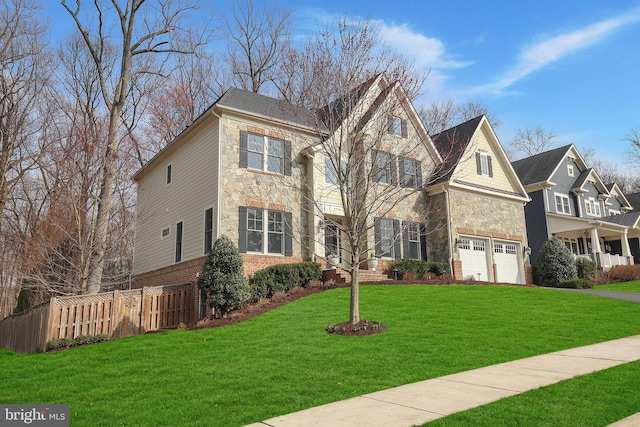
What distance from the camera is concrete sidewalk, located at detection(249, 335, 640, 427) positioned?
4930mm

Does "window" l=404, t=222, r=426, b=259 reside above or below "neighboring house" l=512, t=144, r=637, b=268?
below

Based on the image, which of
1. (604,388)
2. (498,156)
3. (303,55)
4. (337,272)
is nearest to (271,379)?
(604,388)

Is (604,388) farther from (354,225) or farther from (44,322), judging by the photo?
(44,322)

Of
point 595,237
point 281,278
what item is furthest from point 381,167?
point 595,237

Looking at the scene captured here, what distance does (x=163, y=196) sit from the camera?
68.4 feet

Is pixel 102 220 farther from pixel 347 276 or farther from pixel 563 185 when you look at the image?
pixel 563 185

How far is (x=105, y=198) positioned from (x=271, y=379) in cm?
1206

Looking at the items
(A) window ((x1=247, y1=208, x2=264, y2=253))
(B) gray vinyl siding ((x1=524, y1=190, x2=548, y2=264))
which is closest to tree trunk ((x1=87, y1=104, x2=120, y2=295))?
(A) window ((x1=247, y1=208, x2=264, y2=253))

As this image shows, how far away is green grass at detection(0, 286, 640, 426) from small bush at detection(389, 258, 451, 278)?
201 inches

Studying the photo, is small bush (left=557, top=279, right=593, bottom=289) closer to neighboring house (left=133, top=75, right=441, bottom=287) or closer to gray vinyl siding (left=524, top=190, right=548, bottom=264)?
neighboring house (left=133, top=75, right=441, bottom=287)

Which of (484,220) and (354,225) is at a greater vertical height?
(484,220)

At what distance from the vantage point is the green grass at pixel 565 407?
15.1 feet

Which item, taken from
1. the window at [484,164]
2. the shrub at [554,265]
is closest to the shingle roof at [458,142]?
the window at [484,164]

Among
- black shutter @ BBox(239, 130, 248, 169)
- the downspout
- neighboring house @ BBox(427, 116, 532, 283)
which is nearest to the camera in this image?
the downspout
